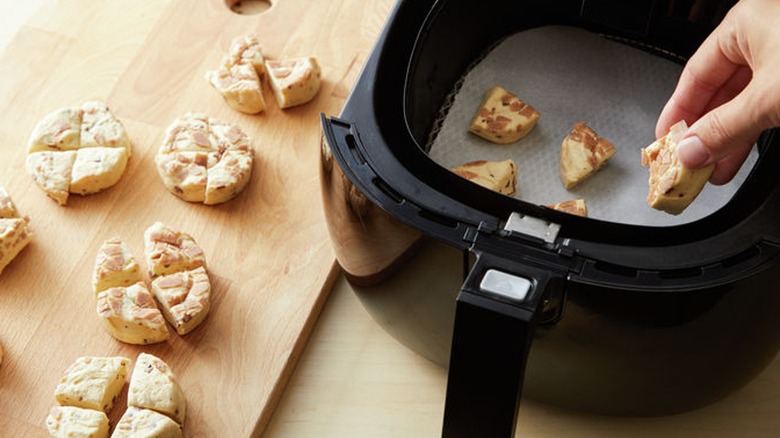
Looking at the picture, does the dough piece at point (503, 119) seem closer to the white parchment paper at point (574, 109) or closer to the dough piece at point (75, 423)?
the white parchment paper at point (574, 109)

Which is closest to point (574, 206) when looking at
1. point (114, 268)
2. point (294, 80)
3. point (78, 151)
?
point (294, 80)

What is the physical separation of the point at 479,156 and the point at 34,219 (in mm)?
598

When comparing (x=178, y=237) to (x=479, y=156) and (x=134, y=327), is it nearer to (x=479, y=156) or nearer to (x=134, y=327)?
(x=134, y=327)

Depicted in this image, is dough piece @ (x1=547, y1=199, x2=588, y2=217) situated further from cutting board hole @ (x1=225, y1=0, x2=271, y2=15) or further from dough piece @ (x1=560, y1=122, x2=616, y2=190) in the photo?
cutting board hole @ (x1=225, y1=0, x2=271, y2=15)

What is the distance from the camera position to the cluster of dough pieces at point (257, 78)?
1.47 meters

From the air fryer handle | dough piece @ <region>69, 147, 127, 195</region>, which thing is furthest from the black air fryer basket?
dough piece @ <region>69, 147, 127, 195</region>

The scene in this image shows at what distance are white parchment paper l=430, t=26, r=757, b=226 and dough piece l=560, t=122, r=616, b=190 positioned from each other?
19 millimetres

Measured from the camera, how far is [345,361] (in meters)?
1.31

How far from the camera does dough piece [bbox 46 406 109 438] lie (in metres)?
1.18

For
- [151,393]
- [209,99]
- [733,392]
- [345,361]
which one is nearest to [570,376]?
[733,392]

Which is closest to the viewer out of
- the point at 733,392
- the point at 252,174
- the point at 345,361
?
the point at 733,392

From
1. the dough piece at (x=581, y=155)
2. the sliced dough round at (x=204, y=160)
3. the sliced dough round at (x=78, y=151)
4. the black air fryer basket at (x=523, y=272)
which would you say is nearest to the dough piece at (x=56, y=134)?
the sliced dough round at (x=78, y=151)

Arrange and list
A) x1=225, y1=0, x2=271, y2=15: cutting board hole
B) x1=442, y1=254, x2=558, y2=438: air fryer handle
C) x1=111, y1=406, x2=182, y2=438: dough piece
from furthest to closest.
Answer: x1=225, y1=0, x2=271, y2=15: cutting board hole → x1=111, y1=406, x2=182, y2=438: dough piece → x1=442, y1=254, x2=558, y2=438: air fryer handle

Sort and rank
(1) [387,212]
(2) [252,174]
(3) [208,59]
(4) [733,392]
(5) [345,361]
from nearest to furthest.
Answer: (1) [387,212] → (4) [733,392] → (5) [345,361] → (2) [252,174] → (3) [208,59]
